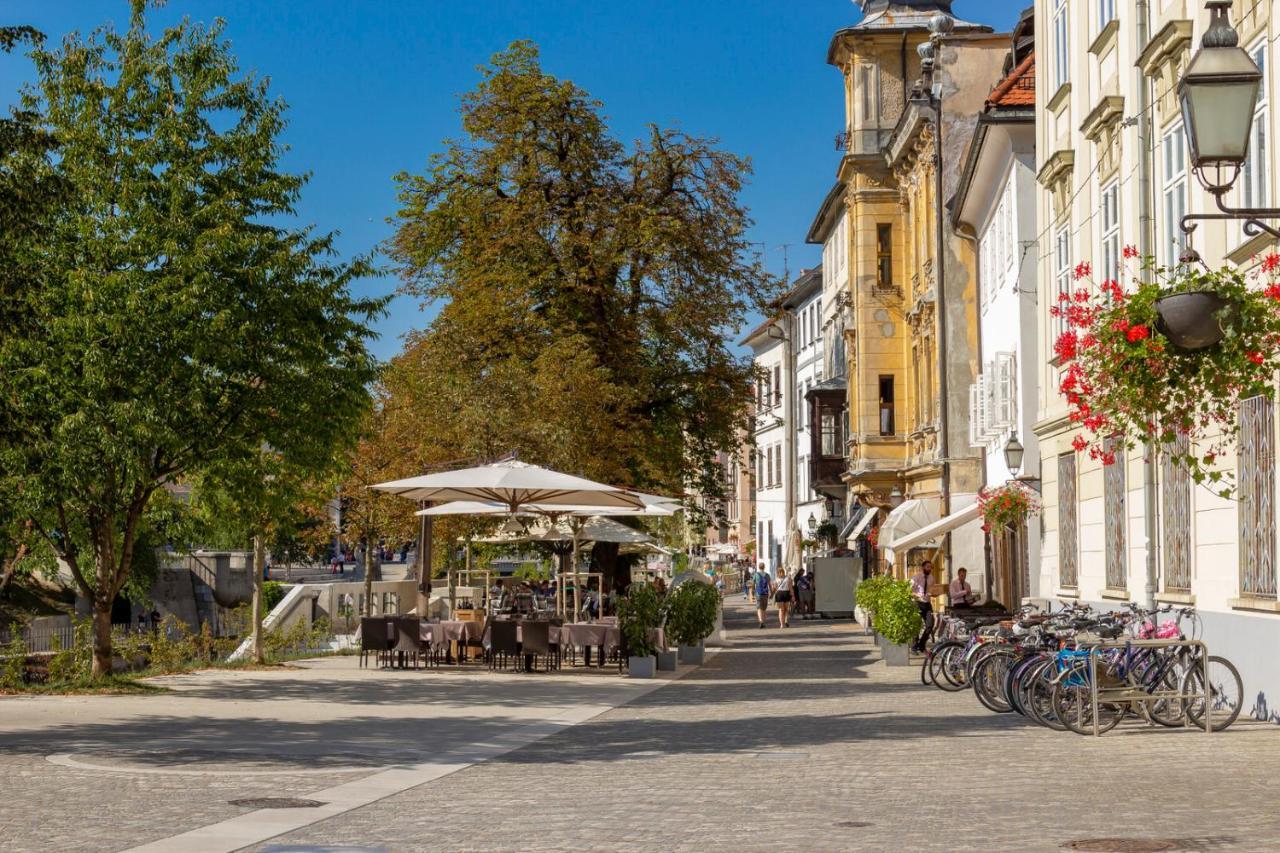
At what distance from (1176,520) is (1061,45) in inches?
345

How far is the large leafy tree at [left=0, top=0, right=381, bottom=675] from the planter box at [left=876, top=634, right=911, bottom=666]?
966 centimetres

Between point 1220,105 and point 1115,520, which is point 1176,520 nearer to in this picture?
point 1115,520

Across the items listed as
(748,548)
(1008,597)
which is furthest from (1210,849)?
(748,548)

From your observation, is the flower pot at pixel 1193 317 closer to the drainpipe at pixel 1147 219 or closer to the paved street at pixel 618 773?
the paved street at pixel 618 773

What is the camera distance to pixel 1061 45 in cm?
2517

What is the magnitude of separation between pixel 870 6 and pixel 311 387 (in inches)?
1431

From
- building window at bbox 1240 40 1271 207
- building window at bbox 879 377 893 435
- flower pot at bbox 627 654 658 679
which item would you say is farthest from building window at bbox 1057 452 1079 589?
building window at bbox 879 377 893 435

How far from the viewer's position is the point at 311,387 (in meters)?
21.0

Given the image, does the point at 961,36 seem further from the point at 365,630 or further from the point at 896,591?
the point at 365,630

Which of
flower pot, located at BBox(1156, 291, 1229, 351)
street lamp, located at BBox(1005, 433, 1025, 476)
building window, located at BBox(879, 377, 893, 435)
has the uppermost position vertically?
building window, located at BBox(879, 377, 893, 435)

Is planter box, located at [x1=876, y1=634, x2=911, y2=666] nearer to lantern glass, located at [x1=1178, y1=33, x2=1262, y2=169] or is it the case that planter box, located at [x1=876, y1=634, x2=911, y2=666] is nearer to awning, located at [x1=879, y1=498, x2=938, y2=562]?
awning, located at [x1=879, y1=498, x2=938, y2=562]

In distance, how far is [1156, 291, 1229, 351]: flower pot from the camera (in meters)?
12.1

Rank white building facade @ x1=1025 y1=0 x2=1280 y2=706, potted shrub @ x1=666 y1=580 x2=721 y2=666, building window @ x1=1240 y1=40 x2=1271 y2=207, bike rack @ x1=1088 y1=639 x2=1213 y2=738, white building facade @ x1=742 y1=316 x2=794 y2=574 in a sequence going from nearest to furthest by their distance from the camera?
bike rack @ x1=1088 y1=639 x2=1213 y2=738 < building window @ x1=1240 y1=40 x2=1271 y2=207 < white building facade @ x1=1025 y1=0 x2=1280 y2=706 < potted shrub @ x1=666 y1=580 x2=721 y2=666 < white building facade @ x1=742 y1=316 x2=794 y2=574

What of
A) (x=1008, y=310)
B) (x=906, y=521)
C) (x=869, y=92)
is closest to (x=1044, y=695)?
(x=1008, y=310)
